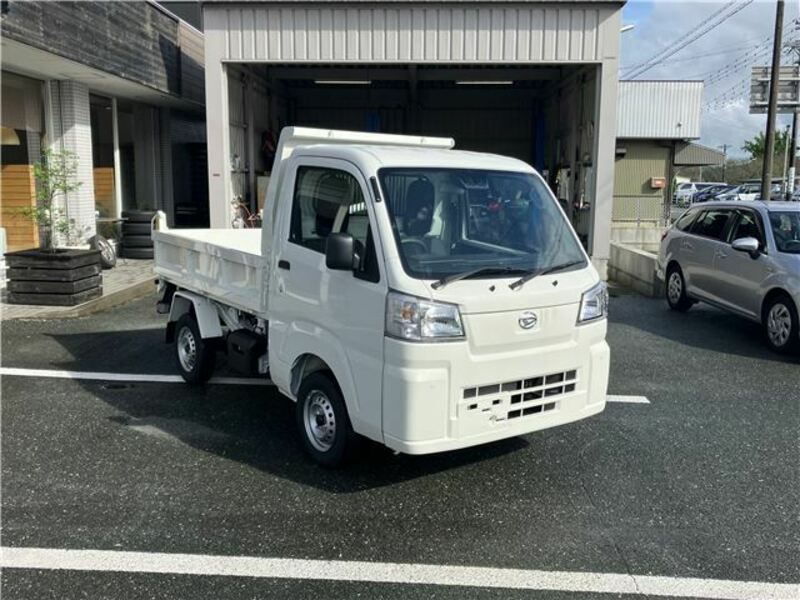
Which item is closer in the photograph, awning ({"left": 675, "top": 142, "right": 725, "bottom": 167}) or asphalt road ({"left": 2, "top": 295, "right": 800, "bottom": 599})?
asphalt road ({"left": 2, "top": 295, "right": 800, "bottom": 599})

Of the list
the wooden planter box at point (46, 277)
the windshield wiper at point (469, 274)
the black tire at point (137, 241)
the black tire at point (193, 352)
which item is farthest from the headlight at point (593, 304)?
the black tire at point (137, 241)

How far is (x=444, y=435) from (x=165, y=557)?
159 cm

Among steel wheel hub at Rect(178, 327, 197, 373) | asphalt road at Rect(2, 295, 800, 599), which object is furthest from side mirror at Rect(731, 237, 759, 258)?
steel wheel hub at Rect(178, 327, 197, 373)

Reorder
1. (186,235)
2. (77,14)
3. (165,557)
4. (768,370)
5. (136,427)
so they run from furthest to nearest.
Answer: (77,14)
(768,370)
(186,235)
(136,427)
(165,557)

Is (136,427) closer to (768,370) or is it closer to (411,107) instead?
(768,370)

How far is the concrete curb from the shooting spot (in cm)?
909

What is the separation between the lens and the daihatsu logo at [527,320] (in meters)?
4.15

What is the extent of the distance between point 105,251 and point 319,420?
9.48m

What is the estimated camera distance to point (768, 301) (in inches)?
327

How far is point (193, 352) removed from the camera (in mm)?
6523

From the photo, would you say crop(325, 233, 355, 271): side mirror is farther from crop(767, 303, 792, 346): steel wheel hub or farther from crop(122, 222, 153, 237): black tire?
crop(122, 222, 153, 237): black tire

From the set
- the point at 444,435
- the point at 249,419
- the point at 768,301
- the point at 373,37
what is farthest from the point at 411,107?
the point at 444,435

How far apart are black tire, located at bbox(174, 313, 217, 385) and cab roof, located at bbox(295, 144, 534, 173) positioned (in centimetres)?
224

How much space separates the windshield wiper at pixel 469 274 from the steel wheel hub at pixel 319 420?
1138 mm
